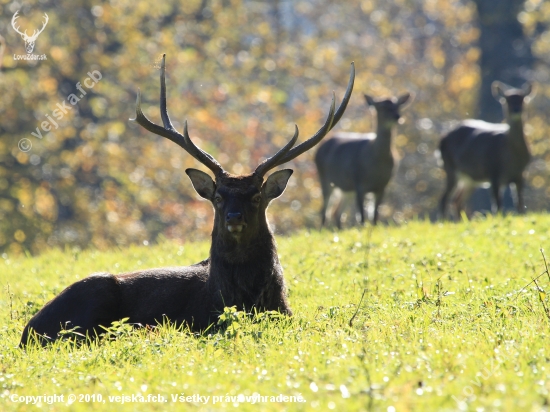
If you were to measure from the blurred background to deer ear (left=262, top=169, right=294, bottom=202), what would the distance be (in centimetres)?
1747

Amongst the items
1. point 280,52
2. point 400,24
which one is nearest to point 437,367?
point 280,52

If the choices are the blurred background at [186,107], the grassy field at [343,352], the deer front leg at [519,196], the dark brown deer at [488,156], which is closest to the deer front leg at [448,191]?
the dark brown deer at [488,156]

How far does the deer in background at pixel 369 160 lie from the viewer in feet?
51.8

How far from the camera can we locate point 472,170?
17.0 meters

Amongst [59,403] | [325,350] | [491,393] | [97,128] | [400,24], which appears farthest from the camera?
[400,24]

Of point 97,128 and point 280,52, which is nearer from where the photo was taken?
point 97,128

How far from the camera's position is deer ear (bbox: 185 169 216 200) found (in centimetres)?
797

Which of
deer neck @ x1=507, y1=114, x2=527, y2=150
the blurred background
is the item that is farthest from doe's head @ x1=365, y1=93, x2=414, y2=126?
the blurred background

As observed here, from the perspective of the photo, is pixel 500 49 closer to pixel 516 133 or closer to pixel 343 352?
pixel 516 133

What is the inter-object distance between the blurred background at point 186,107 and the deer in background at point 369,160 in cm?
921

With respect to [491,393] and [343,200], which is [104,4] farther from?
[491,393]

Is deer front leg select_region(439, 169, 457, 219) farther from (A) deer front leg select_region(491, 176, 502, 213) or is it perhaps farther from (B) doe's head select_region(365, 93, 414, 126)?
(B) doe's head select_region(365, 93, 414, 126)

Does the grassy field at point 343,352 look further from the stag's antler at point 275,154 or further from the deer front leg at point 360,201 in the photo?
the deer front leg at point 360,201

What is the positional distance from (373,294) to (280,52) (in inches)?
1000
